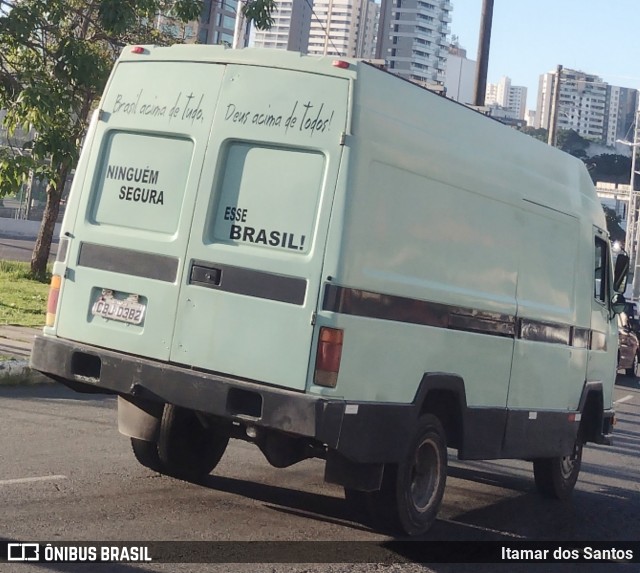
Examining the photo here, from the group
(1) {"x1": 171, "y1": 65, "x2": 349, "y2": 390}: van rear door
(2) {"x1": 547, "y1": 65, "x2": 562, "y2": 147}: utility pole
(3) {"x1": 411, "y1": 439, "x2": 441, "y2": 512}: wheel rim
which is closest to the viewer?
(1) {"x1": 171, "y1": 65, "x2": 349, "y2": 390}: van rear door

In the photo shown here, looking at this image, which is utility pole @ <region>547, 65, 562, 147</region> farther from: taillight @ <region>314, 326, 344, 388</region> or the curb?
taillight @ <region>314, 326, 344, 388</region>

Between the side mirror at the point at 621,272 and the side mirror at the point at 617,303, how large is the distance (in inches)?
4.2

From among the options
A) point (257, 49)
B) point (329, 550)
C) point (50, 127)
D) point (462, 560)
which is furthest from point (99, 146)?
point (50, 127)

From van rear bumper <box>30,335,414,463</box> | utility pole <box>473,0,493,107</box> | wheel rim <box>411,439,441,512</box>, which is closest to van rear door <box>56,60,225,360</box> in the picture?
van rear bumper <box>30,335,414,463</box>

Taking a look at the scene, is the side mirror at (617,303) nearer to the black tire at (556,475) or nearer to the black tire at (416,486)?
the black tire at (556,475)

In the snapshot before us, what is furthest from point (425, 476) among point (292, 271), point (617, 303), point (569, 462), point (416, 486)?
point (617, 303)

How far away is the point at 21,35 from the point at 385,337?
395 inches

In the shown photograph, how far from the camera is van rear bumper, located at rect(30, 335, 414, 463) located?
21.4 ft

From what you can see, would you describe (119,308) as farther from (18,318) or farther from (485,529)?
(18,318)

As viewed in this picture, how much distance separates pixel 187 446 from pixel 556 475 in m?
3.45

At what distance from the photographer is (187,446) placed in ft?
27.1

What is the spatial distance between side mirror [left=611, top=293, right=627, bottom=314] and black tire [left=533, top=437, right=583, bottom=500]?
139 centimetres

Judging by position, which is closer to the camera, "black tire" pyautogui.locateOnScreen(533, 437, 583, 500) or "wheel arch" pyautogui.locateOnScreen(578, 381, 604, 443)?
"black tire" pyautogui.locateOnScreen(533, 437, 583, 500)

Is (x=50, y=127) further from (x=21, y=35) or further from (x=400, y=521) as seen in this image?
(x=400, y=521)
